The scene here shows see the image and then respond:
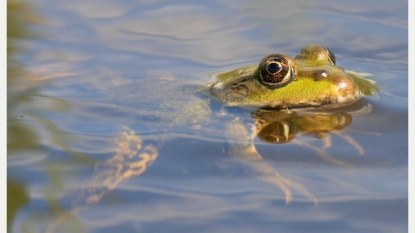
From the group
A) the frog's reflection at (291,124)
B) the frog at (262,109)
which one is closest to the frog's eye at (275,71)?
the frog at (262,109)

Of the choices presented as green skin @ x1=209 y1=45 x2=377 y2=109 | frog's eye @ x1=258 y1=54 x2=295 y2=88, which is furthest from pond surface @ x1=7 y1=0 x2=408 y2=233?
frog's eye @ x1=258 y1=54 x2=295 y2=88

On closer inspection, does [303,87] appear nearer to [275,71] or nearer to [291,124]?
[275,71]

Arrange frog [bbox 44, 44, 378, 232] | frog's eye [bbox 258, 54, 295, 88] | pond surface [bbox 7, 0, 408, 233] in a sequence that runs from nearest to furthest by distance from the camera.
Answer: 1. pond surface [bbox 7, 0, 408, 233]
2. frog [bbox 44, 44, 378, 232]
3. frog's eye [bbox 258, 54, 295, 88]

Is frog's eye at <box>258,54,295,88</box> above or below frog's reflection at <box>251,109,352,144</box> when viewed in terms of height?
above

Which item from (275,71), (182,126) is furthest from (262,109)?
(182,126)

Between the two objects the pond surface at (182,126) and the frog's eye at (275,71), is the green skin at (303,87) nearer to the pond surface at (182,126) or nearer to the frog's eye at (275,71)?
the frog's eye at (275,71)

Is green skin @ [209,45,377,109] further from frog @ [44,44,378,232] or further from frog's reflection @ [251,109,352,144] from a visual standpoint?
frog's reflection @ [251,109,352,144]

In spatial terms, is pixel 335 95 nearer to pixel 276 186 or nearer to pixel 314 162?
pixel 314 162

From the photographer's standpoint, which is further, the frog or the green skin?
the green skin
